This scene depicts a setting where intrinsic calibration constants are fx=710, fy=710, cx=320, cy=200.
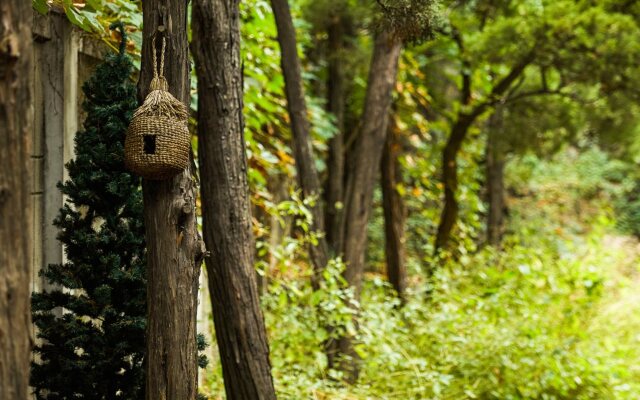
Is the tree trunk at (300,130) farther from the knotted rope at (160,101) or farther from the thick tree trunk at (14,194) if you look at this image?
the thick tree trunk at (14,194)

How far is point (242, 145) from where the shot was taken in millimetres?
4465

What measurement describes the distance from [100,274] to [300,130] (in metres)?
3.07

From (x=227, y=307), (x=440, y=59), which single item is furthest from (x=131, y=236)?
(x=440, y=59)

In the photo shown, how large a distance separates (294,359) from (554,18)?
4870 millimetres

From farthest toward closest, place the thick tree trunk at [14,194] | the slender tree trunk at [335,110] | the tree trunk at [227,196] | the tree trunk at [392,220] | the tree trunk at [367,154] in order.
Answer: the slender tree trunk at [335,110]
the tree trunk at [392,220]
the tree trunk at [367,154]
the tree trunk at [227,196]
the thick tree trunk at [14,194]

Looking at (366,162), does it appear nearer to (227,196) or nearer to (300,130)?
(300,130)

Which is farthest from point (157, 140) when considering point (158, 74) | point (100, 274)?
point (100, 274)

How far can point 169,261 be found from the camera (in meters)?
3.42

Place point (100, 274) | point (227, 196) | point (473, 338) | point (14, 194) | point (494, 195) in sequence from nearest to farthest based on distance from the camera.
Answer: point (14, 194) → point (100, 274) → point (227, 196) → point (473, 338) → point (494, 195)

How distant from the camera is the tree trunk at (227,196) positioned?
436cm

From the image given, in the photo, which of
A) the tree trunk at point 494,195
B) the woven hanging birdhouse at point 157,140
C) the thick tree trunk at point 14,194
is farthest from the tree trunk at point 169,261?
the tree trunk at point 494,195

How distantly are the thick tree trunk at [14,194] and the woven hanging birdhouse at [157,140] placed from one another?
97 cm

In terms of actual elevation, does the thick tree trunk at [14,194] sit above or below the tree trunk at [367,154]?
below

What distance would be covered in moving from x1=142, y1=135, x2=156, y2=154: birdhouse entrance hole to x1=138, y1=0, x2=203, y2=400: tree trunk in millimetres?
190
